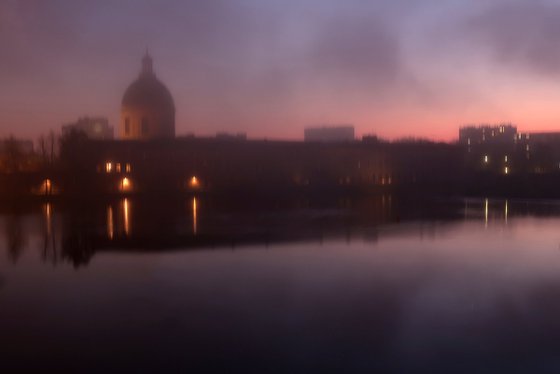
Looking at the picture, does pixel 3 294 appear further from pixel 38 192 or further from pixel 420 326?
pixel 38 192

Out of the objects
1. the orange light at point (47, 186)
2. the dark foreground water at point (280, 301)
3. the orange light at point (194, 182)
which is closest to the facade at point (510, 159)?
the orange light at point (194, 182)

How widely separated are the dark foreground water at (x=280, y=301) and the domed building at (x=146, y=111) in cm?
4360

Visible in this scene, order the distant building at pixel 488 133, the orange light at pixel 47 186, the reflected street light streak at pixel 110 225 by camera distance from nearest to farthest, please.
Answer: the reflected street light streak at pixel 110 225, the orange light at pixel 47 186, the distant building at pixel 488 133

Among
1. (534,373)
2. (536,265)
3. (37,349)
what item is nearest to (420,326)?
(534,373)

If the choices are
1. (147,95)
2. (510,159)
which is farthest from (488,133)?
(147,95)

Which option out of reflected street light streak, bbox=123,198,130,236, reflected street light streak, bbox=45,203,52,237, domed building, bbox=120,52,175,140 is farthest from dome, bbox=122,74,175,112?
reflected street light streak, bbox=123,198,130,236

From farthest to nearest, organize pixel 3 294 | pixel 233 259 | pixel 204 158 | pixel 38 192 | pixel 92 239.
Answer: pixel 204 158 → pixel 38 192 → pixel 92 239 → pixel 233 259 → pixel 3 294

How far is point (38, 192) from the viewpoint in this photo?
45.0 metres

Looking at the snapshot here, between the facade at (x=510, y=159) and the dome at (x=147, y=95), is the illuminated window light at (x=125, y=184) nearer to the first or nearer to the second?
the dome at (x=147, y=95)

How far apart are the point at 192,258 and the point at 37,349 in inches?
298

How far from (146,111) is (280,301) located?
2200 inches

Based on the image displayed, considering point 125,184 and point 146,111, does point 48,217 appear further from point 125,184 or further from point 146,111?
point 146,111

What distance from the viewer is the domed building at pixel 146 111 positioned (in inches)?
2525

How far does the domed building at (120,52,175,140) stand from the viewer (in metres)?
64.1
